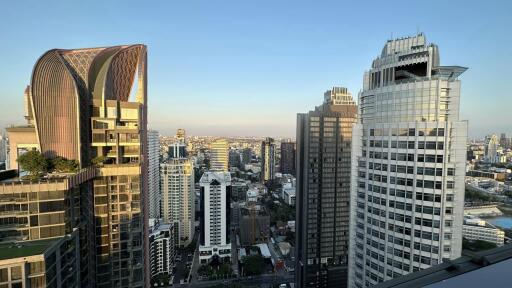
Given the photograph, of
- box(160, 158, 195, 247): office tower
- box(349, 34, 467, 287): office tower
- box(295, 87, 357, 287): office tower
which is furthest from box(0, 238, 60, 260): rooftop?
box(160, 158, 195, 247): office tower

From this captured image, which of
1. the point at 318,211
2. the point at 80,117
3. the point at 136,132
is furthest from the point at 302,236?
the point at 80,117

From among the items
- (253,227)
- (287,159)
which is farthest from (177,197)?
(287,159)

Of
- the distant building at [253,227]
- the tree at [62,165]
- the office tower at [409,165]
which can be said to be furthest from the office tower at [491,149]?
the tree at [62,165]

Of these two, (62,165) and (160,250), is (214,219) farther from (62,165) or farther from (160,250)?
(62,165)

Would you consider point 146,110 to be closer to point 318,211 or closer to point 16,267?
point 16,267

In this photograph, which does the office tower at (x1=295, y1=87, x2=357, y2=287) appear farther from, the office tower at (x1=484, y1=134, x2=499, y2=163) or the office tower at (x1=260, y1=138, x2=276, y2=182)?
the office tower at (x1=484, y1=134, x2=499, y2=163)
